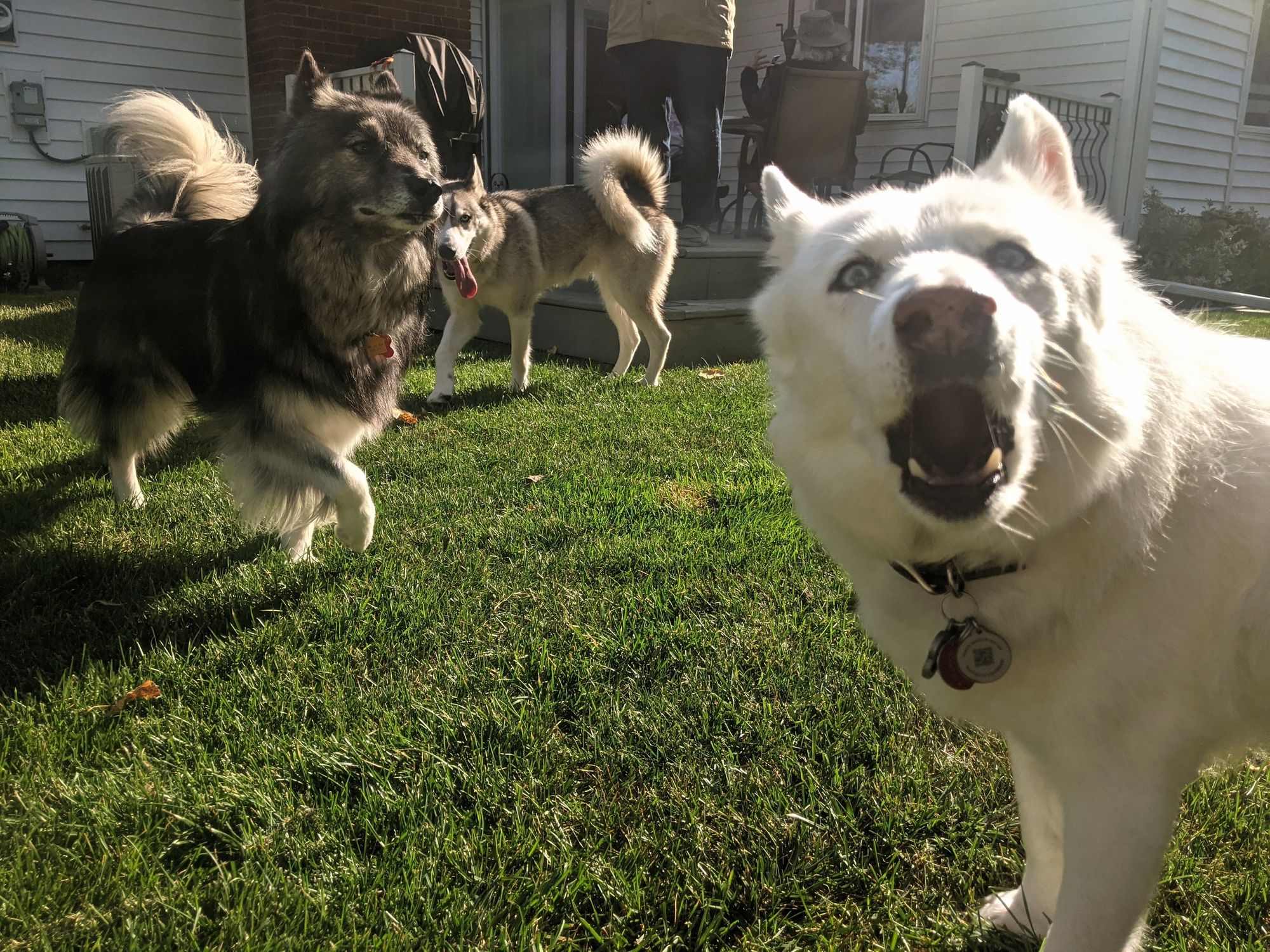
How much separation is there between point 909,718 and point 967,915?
568 mm

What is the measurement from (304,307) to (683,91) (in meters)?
4.80

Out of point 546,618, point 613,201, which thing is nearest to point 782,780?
point 546,618

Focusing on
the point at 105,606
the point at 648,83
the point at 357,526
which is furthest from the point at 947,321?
the point at 648,83

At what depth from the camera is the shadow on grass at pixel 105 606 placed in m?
2.39

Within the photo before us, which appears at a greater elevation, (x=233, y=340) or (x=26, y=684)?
(x=233, y=340)

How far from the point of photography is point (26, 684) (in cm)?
224

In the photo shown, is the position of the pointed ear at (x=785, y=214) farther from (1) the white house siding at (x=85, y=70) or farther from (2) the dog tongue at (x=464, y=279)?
(1) the white house siding at (x=85, y=70)

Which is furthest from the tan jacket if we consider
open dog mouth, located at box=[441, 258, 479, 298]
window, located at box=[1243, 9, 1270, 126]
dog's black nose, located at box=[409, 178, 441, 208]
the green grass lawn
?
window, located at box=[1243, 9, 1270, 126]

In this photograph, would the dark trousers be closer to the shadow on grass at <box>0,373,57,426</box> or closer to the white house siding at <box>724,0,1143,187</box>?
the white house siding at <box>724,0,1143,187</box>

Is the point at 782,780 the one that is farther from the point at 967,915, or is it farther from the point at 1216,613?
the point at 1216,613

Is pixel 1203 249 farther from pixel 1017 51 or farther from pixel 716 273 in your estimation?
pixel 716 273

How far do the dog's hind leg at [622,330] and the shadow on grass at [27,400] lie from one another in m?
3.63

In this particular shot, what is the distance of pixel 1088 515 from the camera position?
1.28 metres

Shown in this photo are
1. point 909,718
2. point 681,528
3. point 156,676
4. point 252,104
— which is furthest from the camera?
point 252,104
